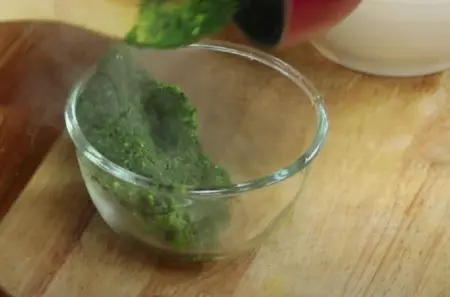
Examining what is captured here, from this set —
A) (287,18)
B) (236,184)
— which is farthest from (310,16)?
(236,184)

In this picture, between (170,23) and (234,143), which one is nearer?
(170,23)

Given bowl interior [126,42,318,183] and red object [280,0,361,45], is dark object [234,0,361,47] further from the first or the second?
bowl interior [126,42,318,183]

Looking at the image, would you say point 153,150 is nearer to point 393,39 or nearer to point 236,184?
point 236,184

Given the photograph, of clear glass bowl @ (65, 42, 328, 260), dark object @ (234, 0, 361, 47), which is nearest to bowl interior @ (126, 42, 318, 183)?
clear glass bowl @ (65, 42, 328, 260)

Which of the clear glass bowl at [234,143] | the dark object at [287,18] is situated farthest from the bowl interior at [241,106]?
the dark object at [287,18]

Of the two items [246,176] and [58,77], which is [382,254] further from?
[58,77]

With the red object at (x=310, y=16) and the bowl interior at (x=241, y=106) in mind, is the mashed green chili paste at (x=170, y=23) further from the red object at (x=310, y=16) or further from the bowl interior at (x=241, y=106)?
the bowl interior at (x=241, y=106)
